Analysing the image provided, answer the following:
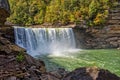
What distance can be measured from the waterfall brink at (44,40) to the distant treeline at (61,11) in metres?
5.50

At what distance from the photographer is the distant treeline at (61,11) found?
171ft

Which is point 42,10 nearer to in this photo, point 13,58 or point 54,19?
point 54,19

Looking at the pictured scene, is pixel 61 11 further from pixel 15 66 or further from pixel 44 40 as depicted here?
pixel 15 66

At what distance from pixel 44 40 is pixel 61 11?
48.2 feet

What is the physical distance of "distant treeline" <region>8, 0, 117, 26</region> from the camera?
52.0m

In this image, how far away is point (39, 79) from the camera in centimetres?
1175

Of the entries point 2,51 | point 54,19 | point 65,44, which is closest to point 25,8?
point 54,19

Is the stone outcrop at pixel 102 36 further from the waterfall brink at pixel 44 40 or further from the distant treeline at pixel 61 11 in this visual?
the waterfall brink at pixel 44 40

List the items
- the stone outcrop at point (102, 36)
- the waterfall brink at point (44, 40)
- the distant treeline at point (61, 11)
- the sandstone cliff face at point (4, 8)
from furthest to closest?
the distant treeline at point (61, 11) < the stone outcrop at point (102, 36) < the waterfall brink at point (44, 40) < the sandstone cliff face at point (4, 8)

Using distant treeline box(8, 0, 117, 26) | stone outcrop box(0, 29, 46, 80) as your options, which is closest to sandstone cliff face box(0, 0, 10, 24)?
stone outcrop box(0, 29, 46, 80)

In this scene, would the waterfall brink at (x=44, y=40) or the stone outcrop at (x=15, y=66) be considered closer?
the stone outcrop at (x=15, y=66)

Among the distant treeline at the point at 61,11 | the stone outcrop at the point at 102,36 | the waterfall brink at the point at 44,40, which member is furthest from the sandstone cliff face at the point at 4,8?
the distant treeline at the point at 61,11

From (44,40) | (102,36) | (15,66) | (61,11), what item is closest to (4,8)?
(15,66)

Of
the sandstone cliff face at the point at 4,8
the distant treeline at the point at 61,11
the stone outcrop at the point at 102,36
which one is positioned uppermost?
the sandstone cliff face at the point at 4,8
